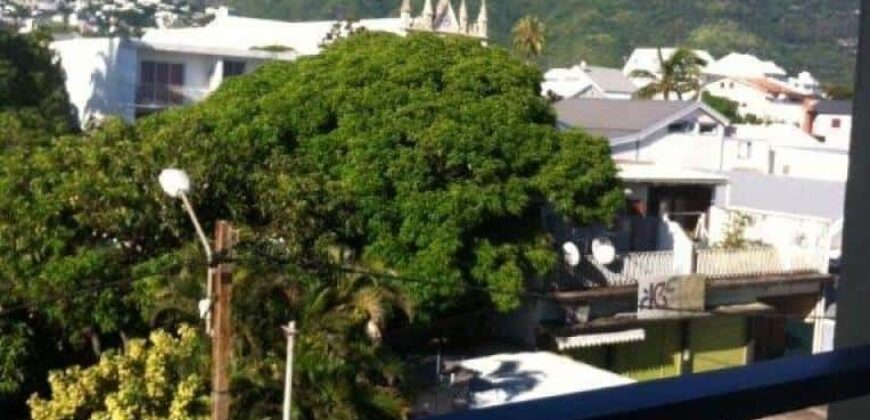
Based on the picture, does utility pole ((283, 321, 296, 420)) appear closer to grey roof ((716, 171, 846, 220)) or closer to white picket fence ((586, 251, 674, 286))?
white picket fence ((586, 251, 674, 286))

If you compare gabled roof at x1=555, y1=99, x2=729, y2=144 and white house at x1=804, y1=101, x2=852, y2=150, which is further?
white house at x1=804, y1=101, x2=852, y2=150

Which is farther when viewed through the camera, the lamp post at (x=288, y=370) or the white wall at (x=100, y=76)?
the white wall at (x=100, y=76)

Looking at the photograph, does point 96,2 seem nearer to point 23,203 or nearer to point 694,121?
point 694,121

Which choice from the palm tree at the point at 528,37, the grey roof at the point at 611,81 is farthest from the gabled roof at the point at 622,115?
the grey roof at the point at 611,81

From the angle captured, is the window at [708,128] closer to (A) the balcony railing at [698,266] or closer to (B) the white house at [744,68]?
(A) the balcony railing at [698,266]

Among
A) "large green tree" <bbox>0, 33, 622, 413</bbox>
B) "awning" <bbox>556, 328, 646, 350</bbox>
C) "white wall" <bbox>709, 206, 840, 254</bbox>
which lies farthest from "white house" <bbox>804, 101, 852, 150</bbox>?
"large green tree" <bbox>0, 33, 622, 413</bbox>

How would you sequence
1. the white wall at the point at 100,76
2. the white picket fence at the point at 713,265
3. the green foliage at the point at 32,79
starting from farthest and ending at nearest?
the white wall at the point at 100,76
the green foliage at the point at 32,79
the white picket fence at the point at 713,265

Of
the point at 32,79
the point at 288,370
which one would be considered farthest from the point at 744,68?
the point at 288,370
